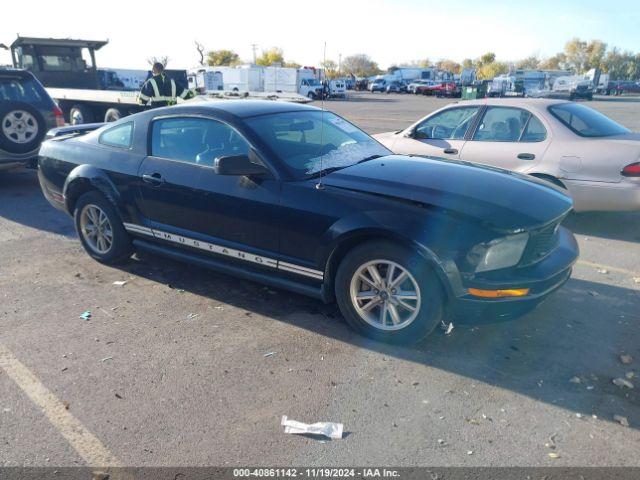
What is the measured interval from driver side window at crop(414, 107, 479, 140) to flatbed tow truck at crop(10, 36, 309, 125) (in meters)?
7.38

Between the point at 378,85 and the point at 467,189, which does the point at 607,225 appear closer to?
the point at 467,189

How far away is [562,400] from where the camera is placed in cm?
306

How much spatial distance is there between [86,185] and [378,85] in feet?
193

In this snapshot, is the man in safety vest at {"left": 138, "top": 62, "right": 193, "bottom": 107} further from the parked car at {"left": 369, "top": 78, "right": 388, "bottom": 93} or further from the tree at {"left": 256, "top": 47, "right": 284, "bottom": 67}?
the tree at {"left": 256, "top": 47, "right": 284, "bottom": 67}

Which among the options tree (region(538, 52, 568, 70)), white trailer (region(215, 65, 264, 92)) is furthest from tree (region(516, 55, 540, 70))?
white trailer (region(215, 65, 264, 92))

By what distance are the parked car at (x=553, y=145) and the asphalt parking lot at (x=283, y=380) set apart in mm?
1396

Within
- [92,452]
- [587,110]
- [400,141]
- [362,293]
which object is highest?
[587,110]

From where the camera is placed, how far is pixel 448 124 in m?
6.96

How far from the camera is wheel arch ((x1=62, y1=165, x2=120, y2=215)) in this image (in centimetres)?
A: 488

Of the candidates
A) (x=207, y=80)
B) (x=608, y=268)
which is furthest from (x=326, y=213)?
(x=207, y=80)

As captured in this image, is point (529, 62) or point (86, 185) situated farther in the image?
point (529, 62)

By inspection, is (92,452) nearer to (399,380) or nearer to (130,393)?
(130,393)

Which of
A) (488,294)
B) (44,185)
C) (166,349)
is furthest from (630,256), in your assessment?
(44,185)

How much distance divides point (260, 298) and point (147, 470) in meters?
2.05
